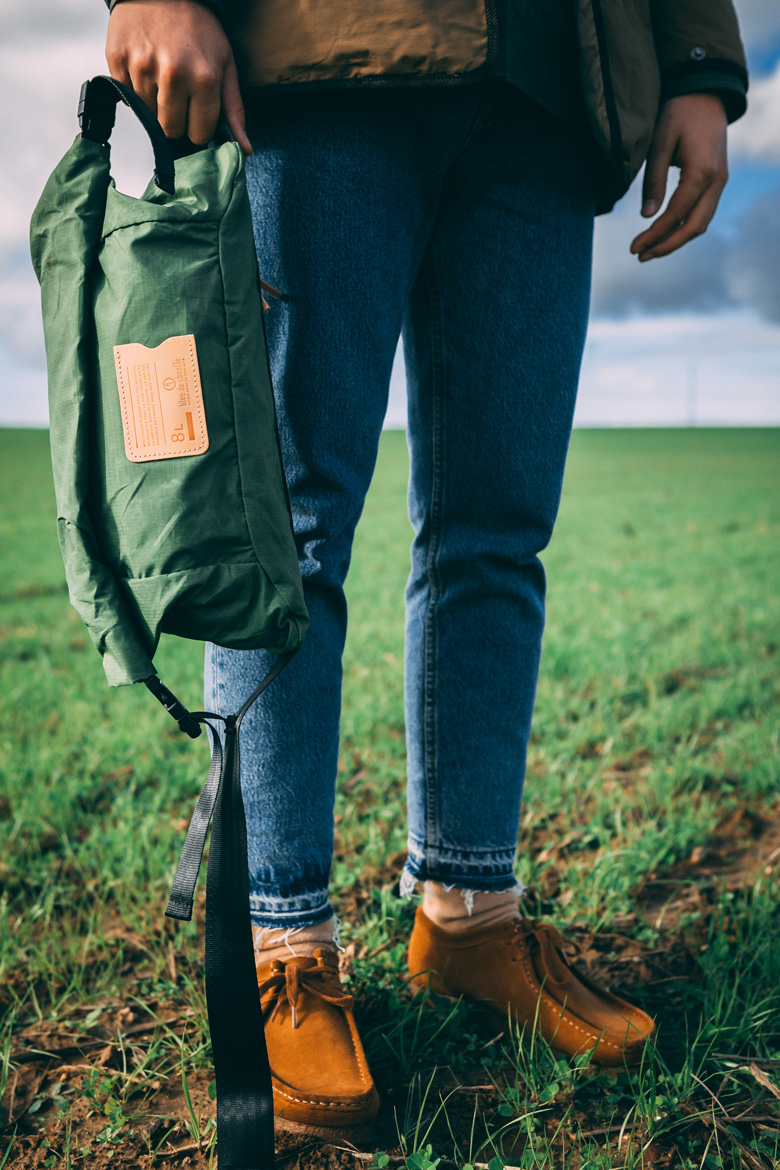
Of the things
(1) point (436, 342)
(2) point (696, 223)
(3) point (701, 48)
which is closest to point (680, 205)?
(2) point (696, 223)

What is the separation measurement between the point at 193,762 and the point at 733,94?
1922mm

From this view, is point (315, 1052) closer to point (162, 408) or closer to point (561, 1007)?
point (561, 1007)

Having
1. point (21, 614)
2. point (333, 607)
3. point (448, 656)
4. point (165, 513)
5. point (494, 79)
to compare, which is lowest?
point (21, 614)

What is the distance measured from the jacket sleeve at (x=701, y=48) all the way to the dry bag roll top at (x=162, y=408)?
2.63 feet

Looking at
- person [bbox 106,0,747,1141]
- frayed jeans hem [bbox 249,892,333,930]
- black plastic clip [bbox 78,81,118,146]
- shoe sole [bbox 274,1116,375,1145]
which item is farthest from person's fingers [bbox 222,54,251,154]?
shoe sole [bbox 274,1116,375,1145]

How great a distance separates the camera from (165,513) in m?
0.86

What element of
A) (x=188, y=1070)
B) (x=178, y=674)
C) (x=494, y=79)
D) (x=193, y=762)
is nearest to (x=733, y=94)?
(x=494, y=79)

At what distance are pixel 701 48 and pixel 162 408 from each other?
1048 mm

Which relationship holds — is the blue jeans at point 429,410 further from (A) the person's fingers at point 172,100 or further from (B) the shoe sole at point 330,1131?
(B) the shoe sole at point 330,1131

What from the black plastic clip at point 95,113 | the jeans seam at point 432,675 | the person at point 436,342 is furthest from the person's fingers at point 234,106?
the jeans seam at point 432,675

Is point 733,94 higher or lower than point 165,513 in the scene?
higher

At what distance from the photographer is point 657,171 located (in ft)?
4.29

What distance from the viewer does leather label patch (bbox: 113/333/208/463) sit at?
863 mm

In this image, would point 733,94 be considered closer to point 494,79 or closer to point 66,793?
point 494,79
